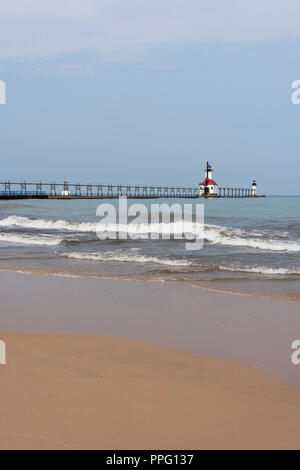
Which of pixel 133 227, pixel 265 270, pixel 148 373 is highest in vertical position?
pixel 148 373

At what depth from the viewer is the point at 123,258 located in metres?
11.4

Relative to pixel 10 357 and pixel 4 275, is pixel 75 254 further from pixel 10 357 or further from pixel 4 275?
pixel 10 357

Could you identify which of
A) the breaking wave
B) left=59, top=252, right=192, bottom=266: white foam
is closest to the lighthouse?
the breaking wave

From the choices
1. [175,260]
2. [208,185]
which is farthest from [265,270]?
[208,185]

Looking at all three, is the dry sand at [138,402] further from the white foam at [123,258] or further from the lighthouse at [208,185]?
the lighthouse at [208,185]

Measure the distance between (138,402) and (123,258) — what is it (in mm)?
8281

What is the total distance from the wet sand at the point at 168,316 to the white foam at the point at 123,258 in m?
2.62

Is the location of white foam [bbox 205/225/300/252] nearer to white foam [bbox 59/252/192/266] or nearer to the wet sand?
white foam [bbox 59/252/192/266]

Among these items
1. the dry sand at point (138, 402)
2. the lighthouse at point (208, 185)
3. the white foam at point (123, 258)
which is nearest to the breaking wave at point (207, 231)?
the white foam at point (123, 258)

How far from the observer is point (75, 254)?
474 inches

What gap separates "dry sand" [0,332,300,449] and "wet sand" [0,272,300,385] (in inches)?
18.0

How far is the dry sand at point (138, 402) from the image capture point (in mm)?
2680

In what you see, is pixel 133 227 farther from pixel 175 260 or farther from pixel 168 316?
pixel 168 316

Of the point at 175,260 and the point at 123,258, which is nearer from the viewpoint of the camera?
the point at 175,260
